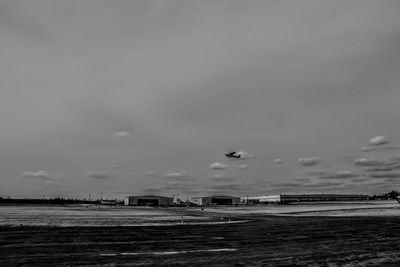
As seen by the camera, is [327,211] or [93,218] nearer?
[93,218]

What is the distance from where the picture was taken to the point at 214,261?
15.2 metres

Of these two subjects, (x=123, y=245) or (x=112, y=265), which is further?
(x=123, y=245)

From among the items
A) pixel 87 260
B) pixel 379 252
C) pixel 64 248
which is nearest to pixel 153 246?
pixel 64 248

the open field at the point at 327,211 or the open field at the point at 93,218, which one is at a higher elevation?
the open field at the point at 327,211

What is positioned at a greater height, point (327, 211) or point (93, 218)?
point (327, 211)

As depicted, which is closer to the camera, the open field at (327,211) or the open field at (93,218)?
the open field at (93,218)

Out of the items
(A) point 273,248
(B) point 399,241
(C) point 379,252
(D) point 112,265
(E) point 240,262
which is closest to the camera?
(D) point 112,265

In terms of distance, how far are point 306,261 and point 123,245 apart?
30.7 ft

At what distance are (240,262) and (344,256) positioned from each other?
16.4 feet

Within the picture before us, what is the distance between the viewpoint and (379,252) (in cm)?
1867

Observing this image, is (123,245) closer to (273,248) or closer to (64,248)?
(64,248)

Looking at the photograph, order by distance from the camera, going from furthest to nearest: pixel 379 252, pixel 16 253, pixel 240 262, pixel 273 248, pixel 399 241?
pixel 399 241, pixel 273 248, pixel 379 252, pixel 16 253, pixel 240 262

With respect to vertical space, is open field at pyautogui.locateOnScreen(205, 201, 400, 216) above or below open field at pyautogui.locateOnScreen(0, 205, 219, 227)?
above

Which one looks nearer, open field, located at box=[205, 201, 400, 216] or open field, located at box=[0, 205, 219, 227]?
open field, located at box=[0, 205, 219, 227]
